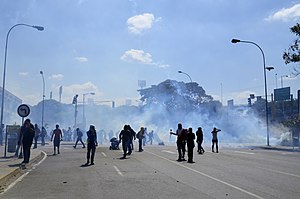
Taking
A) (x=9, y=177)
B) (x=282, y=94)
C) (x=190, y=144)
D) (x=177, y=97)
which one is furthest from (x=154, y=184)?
(x=177, y=97)

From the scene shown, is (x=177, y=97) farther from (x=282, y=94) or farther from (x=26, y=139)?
(x=26, y=139)

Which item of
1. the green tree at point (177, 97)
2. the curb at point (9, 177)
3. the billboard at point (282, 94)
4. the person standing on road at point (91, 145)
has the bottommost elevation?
the curb at point (9, 177)

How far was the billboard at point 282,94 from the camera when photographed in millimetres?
51156

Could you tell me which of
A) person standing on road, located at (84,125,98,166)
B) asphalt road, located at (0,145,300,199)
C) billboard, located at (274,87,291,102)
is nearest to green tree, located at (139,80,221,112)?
→ billboard, located at (274,87,291,102)

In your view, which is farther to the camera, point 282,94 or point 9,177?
point 282,94

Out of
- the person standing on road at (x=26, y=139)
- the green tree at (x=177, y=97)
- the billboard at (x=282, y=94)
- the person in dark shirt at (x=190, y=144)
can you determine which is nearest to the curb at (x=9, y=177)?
the person standing on road at (x=26, y=139)

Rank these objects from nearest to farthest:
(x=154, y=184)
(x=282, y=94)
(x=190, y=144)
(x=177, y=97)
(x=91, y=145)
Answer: (x=154, y=184) < (x=91, y=145) < (x=190, y=144) < (x=282, y=94) < (x=177, y=97)

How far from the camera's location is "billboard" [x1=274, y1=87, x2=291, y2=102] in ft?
168

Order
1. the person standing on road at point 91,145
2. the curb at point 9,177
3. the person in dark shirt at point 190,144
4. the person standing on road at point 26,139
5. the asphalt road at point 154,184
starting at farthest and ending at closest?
the person in dark shirt at point 190,144 → the person standing on road at point 91,145 → the person standing on road at point 26,139 → the curb at point 9,177 → the asphalt road at point 154,184

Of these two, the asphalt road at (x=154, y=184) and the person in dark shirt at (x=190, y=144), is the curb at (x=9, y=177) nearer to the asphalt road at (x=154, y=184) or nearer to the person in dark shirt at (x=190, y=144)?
the asphalt road at (x=154, y=184)

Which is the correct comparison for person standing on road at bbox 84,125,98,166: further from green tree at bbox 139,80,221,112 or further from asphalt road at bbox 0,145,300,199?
green tree at bbox 139,80,221,112

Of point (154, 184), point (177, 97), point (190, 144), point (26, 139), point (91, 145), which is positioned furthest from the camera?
point (177, 97)

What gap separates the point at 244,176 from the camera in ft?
45.5

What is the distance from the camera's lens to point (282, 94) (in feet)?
171
